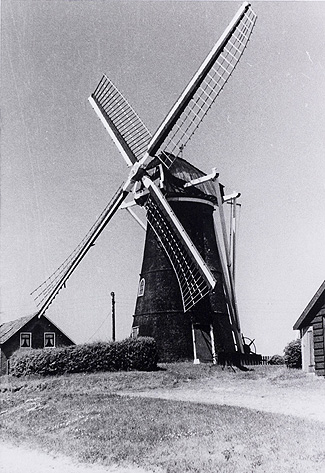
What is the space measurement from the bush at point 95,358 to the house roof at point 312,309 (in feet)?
19.8

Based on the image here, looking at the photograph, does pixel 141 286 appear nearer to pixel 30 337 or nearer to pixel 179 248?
pixel 179 248

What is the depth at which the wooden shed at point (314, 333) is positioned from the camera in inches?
660

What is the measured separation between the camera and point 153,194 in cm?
2208

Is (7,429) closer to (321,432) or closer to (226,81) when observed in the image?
(321,432)

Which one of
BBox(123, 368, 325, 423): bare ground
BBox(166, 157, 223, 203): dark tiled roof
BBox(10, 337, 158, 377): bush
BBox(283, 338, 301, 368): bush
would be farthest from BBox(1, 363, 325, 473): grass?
BBox(166, 157, 223, 203): dark tiled roof

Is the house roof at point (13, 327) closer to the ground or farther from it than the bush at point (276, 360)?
farther from it

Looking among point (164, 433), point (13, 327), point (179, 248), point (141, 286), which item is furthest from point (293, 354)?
point (13, 327)

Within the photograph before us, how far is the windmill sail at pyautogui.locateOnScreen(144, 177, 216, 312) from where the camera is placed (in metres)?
21.1

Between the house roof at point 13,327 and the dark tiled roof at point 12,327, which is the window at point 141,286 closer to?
the house roof at point 13,327

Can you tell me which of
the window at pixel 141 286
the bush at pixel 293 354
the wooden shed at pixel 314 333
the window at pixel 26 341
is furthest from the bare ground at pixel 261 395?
the window at pixel 26 341

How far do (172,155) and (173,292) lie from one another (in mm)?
5267

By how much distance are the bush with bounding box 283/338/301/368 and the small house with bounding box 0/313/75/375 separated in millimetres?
12200

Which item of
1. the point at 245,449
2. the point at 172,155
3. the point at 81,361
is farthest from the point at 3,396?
the point at 245,449

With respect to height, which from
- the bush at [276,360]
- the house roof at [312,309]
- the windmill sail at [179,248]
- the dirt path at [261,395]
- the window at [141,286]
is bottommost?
the bush at [276,360]
